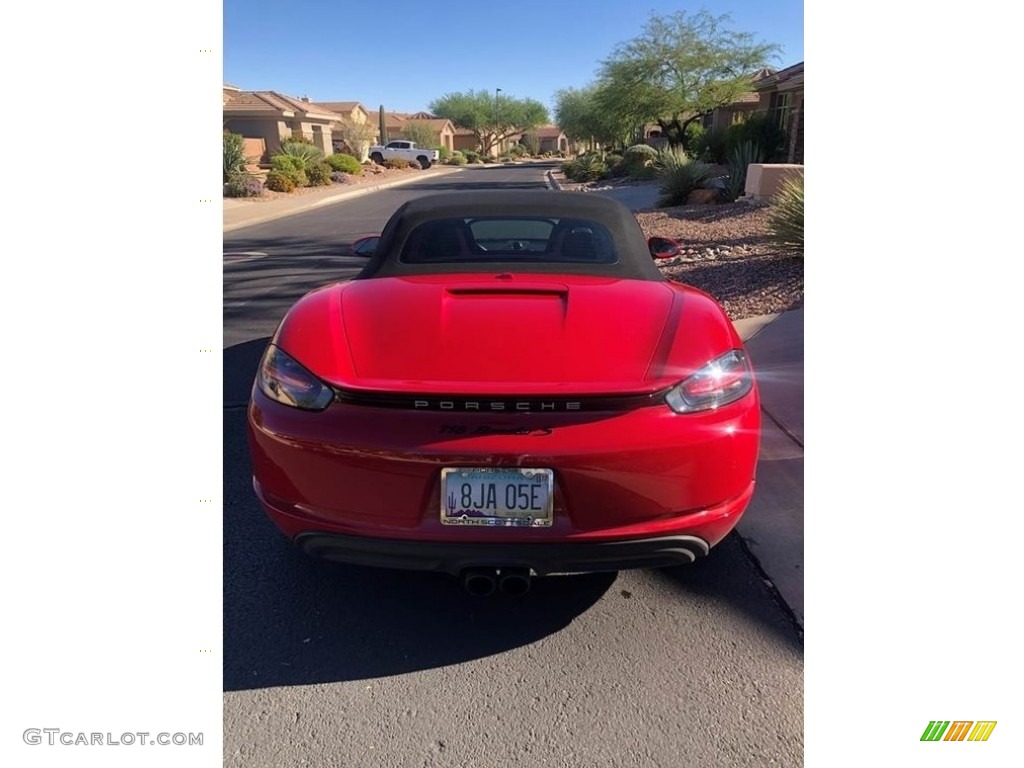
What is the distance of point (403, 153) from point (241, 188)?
29206 millimetres

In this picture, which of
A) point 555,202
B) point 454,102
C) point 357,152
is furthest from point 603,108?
point 454,102

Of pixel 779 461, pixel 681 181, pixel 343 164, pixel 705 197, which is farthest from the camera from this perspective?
pixel 343 164

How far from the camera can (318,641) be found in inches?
93.0

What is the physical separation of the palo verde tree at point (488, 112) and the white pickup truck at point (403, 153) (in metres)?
32.3

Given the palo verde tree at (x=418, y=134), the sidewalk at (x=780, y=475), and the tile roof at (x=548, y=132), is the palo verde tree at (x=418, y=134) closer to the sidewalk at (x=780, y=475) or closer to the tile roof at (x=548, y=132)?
the tile roof at (x=548, y=132)

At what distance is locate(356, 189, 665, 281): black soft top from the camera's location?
116 inches

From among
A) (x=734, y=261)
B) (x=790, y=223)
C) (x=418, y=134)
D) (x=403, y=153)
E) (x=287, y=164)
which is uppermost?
(x=418, y=134)

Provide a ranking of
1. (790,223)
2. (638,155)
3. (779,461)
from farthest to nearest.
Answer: (638,155) < (790,223) < (779,461)

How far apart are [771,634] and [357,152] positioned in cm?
5063

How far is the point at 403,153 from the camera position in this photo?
52031 mm

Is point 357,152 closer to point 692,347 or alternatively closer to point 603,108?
point 603,108

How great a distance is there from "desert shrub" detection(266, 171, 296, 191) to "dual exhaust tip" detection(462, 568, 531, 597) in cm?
2737

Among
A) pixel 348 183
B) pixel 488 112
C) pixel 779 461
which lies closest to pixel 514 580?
pixel 779 461

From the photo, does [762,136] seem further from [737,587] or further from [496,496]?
[496,496]
